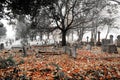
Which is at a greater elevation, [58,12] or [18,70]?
[58,12]

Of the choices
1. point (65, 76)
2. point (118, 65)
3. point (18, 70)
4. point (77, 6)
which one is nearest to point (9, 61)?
point (18, 70)

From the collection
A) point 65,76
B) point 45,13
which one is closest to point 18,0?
point 65,76

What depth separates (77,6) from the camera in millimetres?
26078

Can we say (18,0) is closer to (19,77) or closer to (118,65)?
(19,77)

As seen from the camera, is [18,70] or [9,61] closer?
[18,70]

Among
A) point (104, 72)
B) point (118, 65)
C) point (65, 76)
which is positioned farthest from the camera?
point (118, 65)

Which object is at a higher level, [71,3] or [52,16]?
[71,3]

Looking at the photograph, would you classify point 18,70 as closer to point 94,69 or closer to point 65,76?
point 65,76

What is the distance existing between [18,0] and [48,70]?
4991 mm

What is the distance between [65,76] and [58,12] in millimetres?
18934

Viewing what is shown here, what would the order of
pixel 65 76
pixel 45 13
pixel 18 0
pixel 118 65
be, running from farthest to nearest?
1. pixel 45 13
2. pixel 18 0
3. pixel 118 65
4. pixel 65 76

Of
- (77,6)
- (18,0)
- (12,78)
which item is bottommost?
(12,78)

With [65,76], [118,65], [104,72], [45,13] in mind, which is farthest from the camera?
[45,13]

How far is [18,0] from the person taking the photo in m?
11.7
